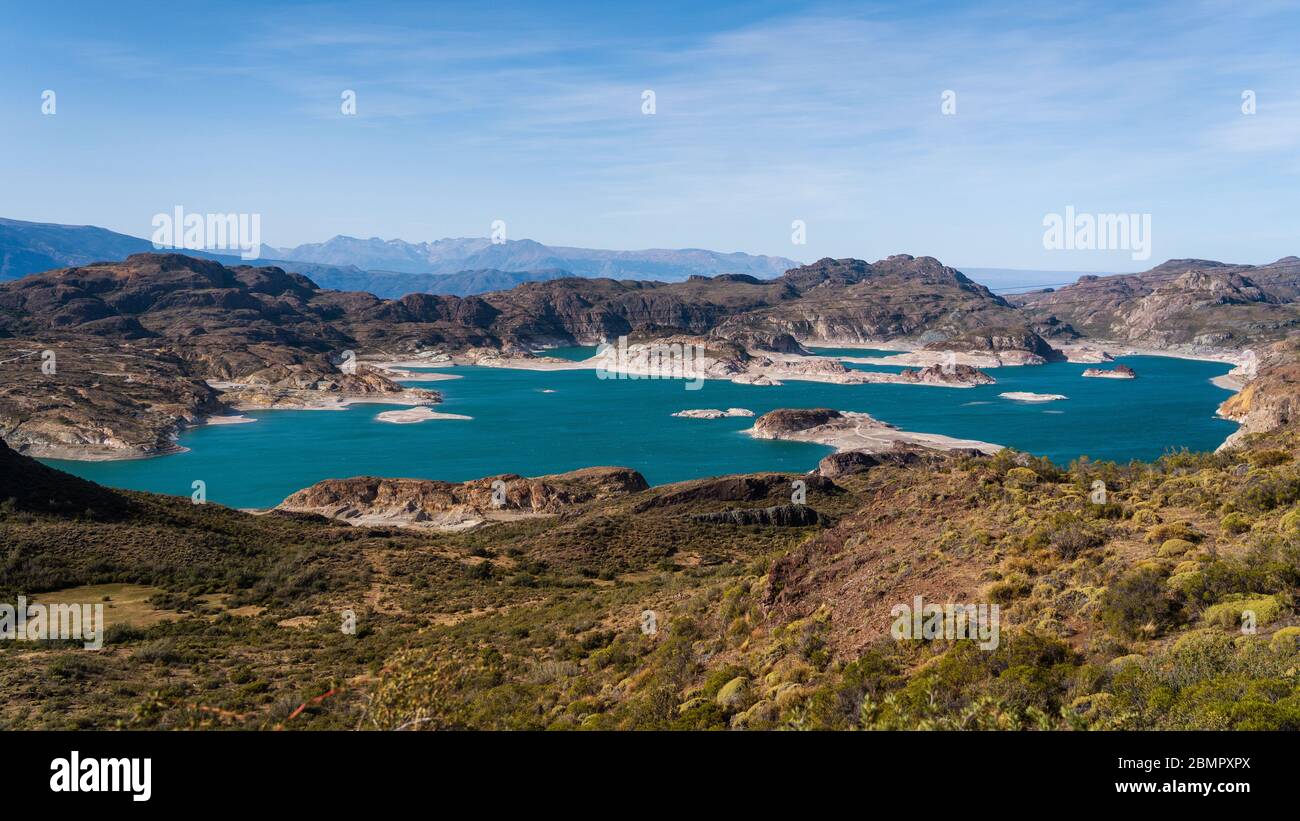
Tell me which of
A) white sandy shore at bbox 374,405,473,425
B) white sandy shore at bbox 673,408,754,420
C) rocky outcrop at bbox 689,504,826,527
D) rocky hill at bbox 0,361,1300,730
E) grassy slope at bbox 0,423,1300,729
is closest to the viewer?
grassy slope at bbox 0,423,1300,729

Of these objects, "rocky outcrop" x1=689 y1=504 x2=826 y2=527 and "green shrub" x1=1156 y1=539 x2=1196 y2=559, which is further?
"rocky outcrop" x1=689 y1=504 x2=826 y2=527

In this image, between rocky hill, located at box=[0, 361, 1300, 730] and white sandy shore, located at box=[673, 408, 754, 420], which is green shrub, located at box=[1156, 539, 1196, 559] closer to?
rocky hill, located at box=[0, 361, 1300, 730]

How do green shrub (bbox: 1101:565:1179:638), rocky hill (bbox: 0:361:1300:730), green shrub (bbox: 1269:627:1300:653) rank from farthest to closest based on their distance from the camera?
green shrub (bbox: 1101:565:1179:638) → rocky hill (bbox: 0:361:1300:730) → green shrub (bbox: 1269:627:1300:653)

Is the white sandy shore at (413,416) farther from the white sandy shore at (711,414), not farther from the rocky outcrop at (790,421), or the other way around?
the rocky outcrop at (790,421)

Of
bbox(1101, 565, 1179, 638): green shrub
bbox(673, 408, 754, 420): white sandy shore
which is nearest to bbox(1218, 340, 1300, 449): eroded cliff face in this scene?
bbox(673, 408, 754, 420): white sandy shore

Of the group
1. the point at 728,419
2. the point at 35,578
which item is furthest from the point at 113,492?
the point at 728,419
